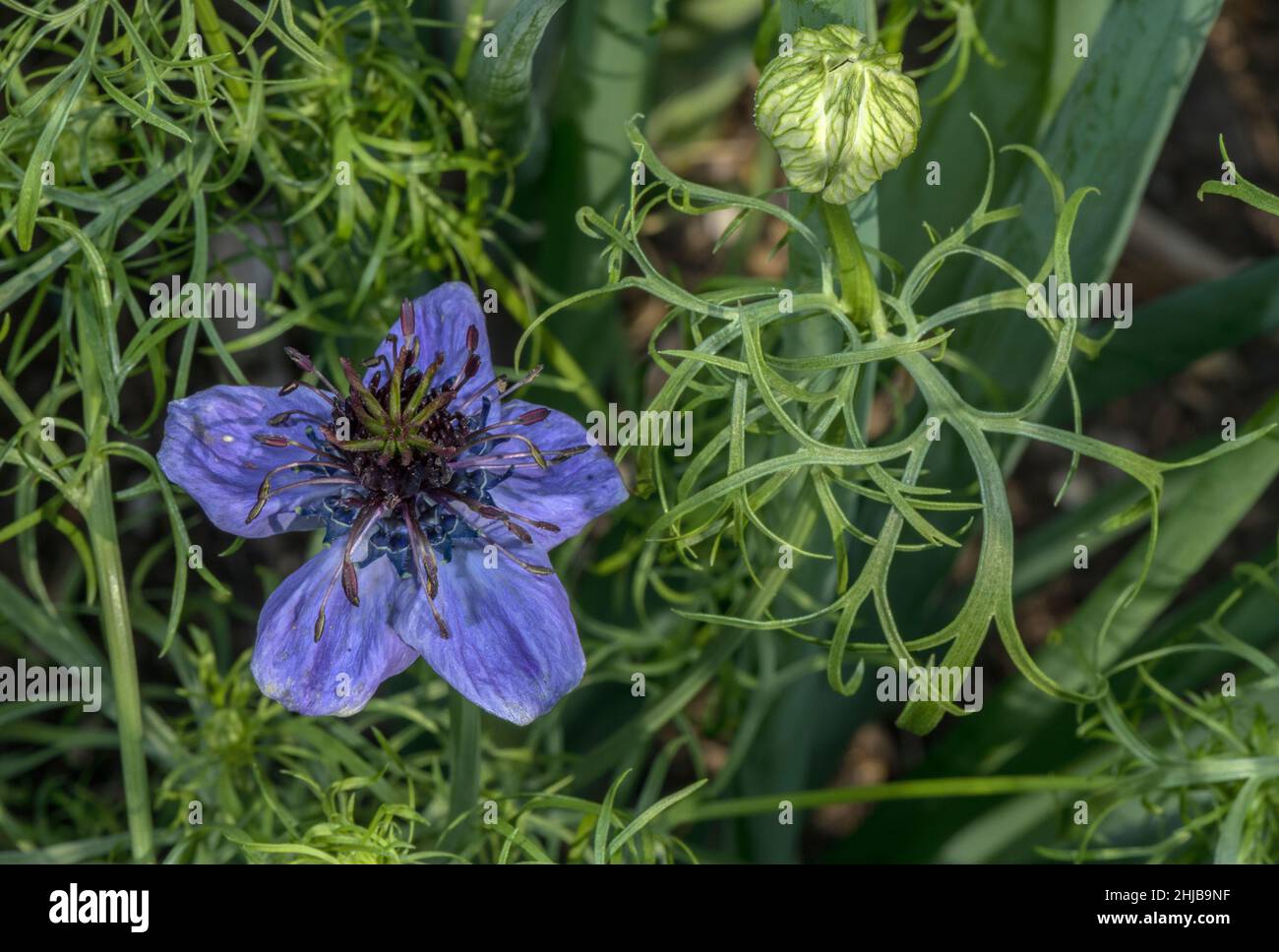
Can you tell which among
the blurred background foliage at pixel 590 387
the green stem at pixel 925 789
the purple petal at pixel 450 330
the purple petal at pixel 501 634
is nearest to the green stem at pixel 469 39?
the blurred background foliage at pixel 590 387

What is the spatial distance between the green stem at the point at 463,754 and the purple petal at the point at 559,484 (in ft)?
0.24

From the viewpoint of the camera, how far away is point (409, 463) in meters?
0.48

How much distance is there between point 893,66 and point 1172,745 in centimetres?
44

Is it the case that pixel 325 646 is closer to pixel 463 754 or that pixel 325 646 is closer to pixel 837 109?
pixel 463 754

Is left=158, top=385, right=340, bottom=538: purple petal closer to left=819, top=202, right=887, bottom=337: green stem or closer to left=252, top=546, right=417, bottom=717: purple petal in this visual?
left=252, top=546, right=417, bottom=717: purple petal

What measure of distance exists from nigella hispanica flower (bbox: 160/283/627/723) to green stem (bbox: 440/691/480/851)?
0.03 metres

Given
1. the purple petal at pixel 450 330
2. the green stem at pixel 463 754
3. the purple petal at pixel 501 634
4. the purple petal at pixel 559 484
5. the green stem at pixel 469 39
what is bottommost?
the green stem at pixel 463 754

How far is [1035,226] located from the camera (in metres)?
0.66

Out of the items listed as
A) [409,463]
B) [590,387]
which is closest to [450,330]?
[409,463]

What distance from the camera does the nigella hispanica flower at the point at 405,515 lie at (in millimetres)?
475

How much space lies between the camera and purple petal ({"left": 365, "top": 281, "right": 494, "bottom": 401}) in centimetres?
53

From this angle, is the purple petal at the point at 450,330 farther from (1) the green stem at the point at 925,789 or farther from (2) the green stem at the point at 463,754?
(1) the green stem at the point at 925,789

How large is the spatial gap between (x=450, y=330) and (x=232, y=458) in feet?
0.32
